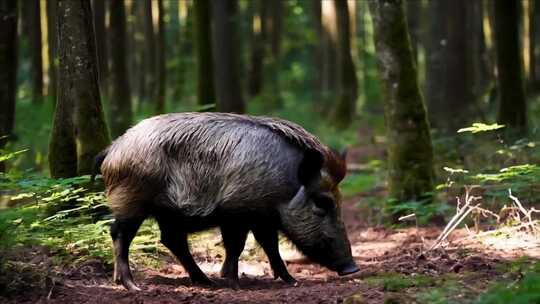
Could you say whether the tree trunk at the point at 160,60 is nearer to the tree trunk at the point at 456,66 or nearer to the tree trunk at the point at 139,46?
the tree trunk at the point at 456,66

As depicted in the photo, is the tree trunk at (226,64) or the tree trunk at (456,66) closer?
the tree trunk at (456,66)

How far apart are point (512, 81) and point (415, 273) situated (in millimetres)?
8554

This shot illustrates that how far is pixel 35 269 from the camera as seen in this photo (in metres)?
6.61

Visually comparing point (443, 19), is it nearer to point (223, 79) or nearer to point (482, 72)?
point (223, 79)

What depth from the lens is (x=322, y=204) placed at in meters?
7.84

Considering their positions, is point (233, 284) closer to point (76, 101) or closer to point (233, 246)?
point (233, 246)

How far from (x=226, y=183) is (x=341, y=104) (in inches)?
725

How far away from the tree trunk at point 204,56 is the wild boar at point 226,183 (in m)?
7.75

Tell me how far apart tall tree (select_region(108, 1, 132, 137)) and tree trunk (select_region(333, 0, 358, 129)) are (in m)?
7.66

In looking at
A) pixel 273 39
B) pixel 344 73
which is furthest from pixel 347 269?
pixel 273 39

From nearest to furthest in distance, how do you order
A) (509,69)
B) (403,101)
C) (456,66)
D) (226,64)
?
(403,101), (509,69), (456,66), (226,64)

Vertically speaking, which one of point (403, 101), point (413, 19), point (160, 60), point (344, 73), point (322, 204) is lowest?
point (322, 204)

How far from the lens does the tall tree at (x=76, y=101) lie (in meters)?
8.72

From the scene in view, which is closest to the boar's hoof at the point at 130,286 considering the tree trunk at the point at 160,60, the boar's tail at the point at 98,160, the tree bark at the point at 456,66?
the boar's tail at the point at 98,160
